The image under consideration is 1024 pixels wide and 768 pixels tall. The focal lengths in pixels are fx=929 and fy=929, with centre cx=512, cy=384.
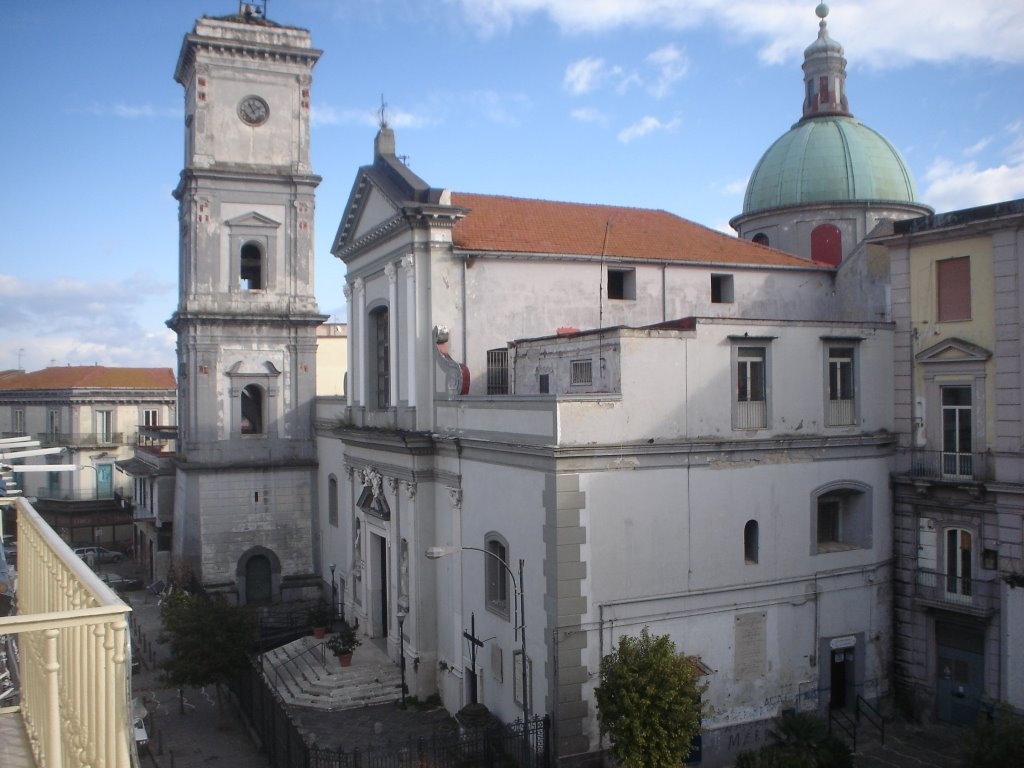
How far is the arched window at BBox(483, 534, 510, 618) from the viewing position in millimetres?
21297

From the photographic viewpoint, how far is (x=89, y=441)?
167ft

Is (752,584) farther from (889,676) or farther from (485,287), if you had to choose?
(485,287)

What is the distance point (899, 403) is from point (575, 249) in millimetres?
9537

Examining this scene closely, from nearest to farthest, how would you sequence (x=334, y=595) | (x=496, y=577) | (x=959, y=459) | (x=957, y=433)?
(x=959, y=459)
(x=957, y=433)
(x=496, y=577)
(x=334, y=595)

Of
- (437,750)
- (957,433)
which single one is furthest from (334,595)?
(957,433)

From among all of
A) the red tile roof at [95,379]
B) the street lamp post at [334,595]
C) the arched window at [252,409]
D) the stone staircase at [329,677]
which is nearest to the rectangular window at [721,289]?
the stone staircase at [329,677]

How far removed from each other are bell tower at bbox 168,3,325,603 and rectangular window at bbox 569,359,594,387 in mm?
16594

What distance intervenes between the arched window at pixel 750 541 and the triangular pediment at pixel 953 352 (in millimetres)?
5932

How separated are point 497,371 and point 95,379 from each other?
3772cm

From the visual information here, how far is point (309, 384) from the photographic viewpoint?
1406 inches

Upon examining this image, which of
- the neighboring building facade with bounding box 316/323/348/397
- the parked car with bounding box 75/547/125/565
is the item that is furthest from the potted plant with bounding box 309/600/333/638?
the parked car with bounding box 75/547/125/565

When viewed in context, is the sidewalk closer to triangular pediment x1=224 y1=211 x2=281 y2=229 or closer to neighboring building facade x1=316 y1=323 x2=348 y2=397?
triangular pediment x1=224 y1=211 x2=281 y2=229

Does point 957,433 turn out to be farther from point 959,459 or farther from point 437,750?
point 437,750

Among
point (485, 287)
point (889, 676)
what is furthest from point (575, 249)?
point (889, 676)
